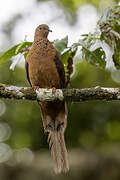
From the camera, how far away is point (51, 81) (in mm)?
4973

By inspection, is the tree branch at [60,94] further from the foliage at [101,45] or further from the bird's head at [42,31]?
the bird's head at [42,31]

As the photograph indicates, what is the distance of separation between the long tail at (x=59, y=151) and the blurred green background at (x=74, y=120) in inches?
156

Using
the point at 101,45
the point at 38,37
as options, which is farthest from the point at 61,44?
the point at 38,37

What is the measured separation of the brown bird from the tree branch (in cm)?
72

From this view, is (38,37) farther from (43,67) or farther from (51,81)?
(51,81)

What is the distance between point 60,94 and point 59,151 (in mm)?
1153

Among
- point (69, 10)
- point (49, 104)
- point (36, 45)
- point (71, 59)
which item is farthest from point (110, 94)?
point (69, 10)

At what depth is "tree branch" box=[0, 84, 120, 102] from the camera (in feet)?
13.0

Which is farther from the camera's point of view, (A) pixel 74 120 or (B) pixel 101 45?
(A) pixel 74 120

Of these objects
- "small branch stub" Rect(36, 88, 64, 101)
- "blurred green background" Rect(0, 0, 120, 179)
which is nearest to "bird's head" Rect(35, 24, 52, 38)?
"small branch stub" Rect(36, 88, 64, 101)

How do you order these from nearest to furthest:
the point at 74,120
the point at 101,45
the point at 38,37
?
the point at 101,45 < the point at 38,37 < the point at 74,120

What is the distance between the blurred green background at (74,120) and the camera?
9.16 m

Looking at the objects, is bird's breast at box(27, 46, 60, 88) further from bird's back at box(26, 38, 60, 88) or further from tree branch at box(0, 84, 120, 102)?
tree branch at box(0, 84, 120, 102)

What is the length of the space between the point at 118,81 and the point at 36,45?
13.9 ft
